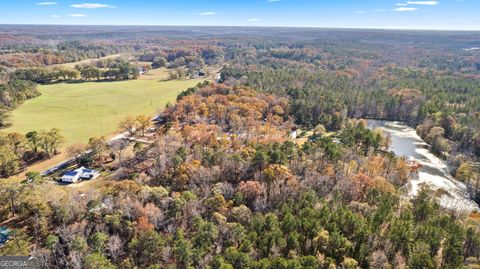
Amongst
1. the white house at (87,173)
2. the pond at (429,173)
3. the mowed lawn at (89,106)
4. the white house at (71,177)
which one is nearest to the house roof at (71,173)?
the white house at (71,177)

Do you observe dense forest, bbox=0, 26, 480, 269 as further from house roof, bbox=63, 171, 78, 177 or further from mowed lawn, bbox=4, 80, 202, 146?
mowed lawn, bbox=4, 80, 202, 146

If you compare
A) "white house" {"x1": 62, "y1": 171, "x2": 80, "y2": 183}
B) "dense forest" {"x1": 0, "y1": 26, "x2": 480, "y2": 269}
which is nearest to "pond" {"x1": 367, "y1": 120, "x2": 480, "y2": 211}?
"dense forest" {"x1": 0, "y1": 26, "x2": 480, "y2": 269}

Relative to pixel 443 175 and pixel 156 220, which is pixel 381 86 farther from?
pixel 156 220

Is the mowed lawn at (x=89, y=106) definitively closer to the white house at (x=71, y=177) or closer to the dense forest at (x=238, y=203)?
the dense forest at (x=238, y=203)

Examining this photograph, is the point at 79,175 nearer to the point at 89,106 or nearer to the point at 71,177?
the point at 71,177

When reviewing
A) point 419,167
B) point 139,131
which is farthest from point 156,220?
point 419,167

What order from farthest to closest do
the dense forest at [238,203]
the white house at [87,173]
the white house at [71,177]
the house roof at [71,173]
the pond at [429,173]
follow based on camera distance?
the pond at [429,173] < the white house at [87,173] < the house roof at [71,173] < the white house at [71,177] < the dense forest at [238,203]
